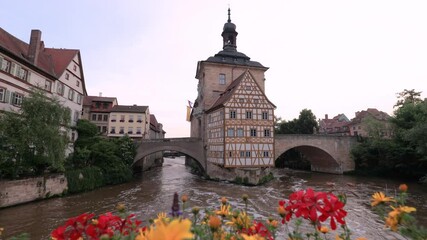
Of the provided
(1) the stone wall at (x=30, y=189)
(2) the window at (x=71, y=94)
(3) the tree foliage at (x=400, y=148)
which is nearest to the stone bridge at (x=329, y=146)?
(3) the tree foliage at (x=400, y=148)

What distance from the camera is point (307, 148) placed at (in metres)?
30.3

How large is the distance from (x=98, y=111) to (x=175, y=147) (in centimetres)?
1717

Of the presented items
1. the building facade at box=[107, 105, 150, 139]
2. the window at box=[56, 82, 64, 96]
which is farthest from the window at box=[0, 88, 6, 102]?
the building facade at box=[107, 105, 150, 139]

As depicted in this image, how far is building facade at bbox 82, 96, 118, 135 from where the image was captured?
3547 centimetres

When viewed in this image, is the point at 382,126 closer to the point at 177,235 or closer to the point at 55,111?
the point at 55,111

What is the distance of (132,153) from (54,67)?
33.1 feet

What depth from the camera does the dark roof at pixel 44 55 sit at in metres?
15.0

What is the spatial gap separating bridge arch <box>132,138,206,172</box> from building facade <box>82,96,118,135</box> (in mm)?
13170

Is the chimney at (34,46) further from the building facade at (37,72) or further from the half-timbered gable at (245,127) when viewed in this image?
the half-timbered gable at (245,127)

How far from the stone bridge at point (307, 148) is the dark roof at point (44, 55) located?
396 inches

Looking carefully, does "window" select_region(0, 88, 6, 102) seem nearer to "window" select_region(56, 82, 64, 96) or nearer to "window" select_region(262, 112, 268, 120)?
"window" select_region(56, 82, 64, 96)

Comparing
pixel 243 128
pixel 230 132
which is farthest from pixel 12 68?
pixel 243 128

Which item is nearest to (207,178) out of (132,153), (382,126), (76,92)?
(132,153)

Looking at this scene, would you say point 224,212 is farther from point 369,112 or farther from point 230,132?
point 369,112
